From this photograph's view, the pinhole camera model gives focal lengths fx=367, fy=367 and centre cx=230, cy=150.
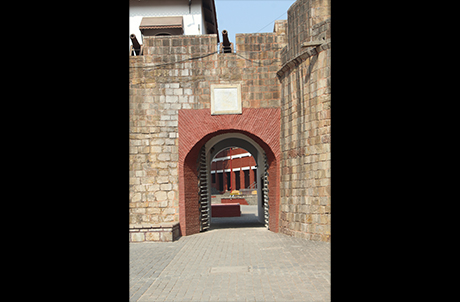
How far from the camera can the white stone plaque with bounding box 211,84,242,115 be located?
12266mm

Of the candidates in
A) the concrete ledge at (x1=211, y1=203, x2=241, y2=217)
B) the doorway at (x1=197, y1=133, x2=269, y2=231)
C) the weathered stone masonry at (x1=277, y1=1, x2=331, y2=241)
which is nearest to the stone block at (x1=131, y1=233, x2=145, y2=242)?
the doorway at (x1=197, y1=133, x2=269, y2=231)

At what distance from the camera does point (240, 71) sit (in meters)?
12.3

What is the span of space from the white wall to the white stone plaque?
12683mm

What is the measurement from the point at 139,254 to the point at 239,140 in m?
8.32

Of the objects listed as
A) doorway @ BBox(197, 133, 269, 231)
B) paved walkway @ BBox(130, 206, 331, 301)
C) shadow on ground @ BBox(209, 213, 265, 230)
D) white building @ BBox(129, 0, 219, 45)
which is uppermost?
white building @ BBox(129, 0, 219, 45)

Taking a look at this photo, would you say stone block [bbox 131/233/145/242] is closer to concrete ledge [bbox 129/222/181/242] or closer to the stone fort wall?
concrete ledge [bbox 129/222/181/242]

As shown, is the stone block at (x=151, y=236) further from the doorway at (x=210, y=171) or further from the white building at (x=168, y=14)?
the white building at (x=168, y=14)

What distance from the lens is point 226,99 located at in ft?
40.3

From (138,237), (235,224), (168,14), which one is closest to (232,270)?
(138,237)

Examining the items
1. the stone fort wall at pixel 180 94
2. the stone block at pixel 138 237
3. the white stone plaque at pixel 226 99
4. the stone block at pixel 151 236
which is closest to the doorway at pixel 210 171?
the stone fort wall at pixel 180 94

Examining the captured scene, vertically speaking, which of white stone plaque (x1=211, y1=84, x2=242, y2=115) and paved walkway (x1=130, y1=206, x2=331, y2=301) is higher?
white stone plaque (x1=211, y1=84, x2=242, y2=115)

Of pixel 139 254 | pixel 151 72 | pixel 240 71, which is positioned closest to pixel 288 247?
pixel 139 254

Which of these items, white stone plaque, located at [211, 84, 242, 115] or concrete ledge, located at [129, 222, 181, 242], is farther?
white stone plaque, located at [211, 84, 242, 115]

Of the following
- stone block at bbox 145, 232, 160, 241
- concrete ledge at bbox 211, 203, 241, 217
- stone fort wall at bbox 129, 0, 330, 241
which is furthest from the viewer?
concrete ledge at bbox 211, 203, 241, 217
